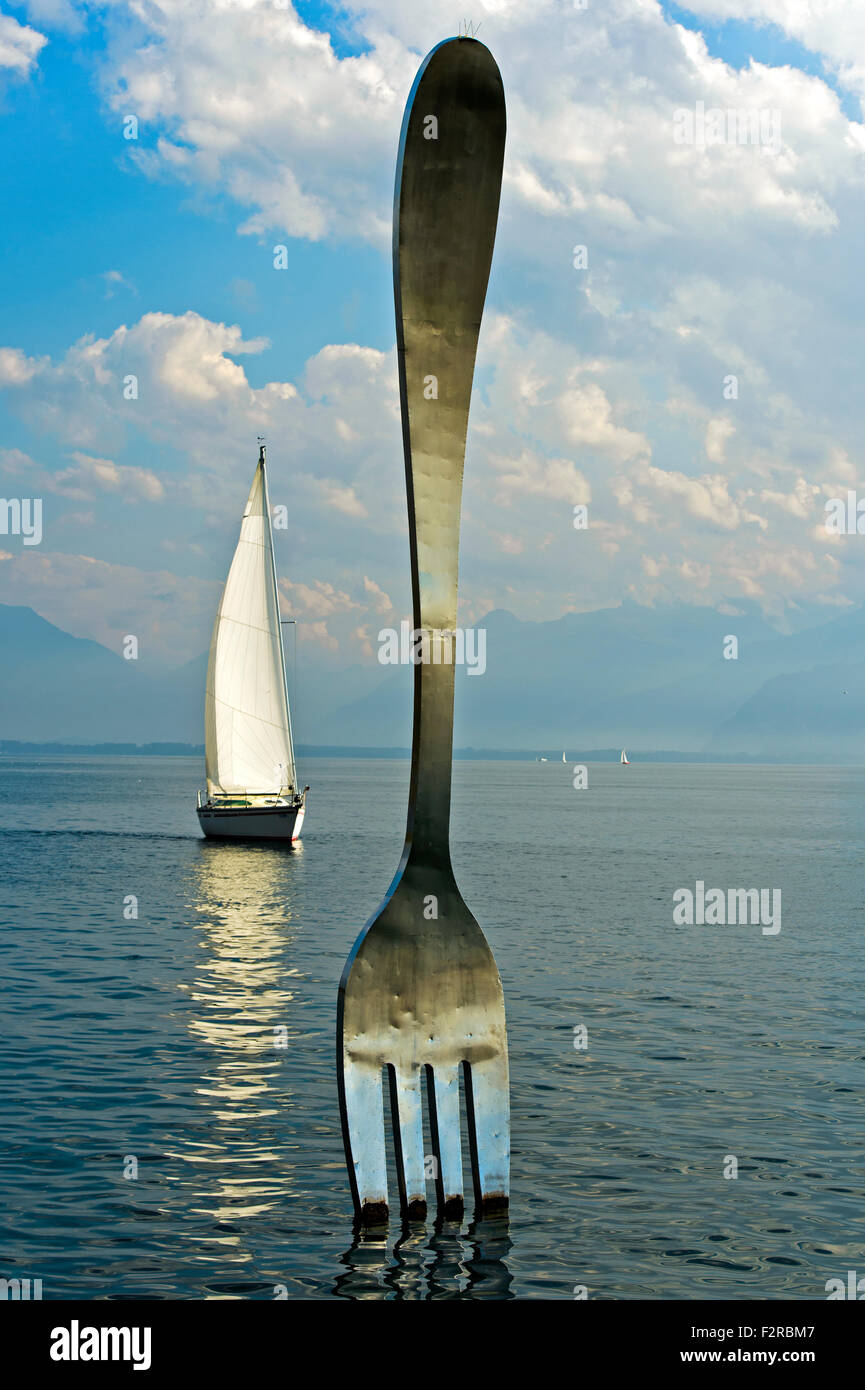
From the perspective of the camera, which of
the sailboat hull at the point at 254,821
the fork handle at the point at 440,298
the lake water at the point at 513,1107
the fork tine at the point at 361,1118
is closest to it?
the fork handle at the point at 440,298

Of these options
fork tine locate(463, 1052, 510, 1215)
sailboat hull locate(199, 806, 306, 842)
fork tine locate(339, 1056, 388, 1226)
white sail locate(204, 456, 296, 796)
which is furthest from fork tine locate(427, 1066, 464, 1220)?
sailboat hull locate(199, 806, 306, 842)

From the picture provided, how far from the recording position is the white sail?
74.6 meters

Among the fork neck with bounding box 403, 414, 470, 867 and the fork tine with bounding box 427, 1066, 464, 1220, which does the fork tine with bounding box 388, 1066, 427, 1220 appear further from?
the fork neck with bounding box 403, 414, 470, 867

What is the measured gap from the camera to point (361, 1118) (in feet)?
28.9

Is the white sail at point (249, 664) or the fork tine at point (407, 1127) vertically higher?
the white sail at point (249, 664)

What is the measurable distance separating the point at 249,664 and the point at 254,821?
31.3 ft

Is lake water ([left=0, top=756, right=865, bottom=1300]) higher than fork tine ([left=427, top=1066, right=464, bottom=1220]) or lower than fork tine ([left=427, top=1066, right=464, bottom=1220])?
lower

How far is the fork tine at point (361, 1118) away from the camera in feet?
28.6

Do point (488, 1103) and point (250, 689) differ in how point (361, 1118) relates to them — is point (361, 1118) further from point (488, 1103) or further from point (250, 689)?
point (250, 689)

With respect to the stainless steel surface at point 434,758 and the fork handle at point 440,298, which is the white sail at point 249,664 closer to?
the stainless steel surface at point 434,758

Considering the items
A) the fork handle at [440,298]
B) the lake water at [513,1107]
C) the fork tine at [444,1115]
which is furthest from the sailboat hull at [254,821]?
the fork handle at [440,298]

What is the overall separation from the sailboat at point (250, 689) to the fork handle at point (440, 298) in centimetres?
6702

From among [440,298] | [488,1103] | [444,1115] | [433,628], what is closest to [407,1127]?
[444,1115]

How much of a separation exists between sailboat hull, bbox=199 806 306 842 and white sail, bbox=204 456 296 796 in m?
2.37
